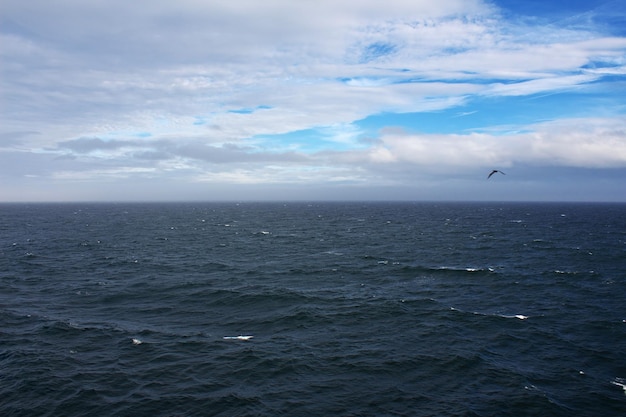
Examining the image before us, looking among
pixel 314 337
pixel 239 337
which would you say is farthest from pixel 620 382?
pixel 239 337

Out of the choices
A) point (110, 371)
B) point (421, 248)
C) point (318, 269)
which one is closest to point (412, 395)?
point (110, 371)

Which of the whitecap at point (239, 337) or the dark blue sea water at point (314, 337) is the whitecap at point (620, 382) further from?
the whitecap at point (239, 337)

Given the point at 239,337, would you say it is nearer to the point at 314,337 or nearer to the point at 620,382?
the point at 314,337

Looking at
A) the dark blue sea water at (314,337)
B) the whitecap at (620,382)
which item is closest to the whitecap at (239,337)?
the dark blue sea water at (314,337)

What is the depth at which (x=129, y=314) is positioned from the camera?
4922cm

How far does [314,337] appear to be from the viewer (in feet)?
139

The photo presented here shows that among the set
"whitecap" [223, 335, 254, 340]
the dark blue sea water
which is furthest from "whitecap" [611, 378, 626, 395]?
"whitecap" [223, 335, 254, 340]

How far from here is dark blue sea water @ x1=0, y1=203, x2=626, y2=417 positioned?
98.2ft

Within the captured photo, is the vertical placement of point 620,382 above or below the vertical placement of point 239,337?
below

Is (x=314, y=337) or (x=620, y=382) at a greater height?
(x=314, y=337)

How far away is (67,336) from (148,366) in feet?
43.1

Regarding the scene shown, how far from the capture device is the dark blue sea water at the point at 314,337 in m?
29.9

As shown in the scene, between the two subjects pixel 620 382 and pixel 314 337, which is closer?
pixel 620 382

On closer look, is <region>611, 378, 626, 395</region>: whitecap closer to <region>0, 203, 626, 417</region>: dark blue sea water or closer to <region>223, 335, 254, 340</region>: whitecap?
<region>0, 203, 626, 417</region>: dark blue sea water
